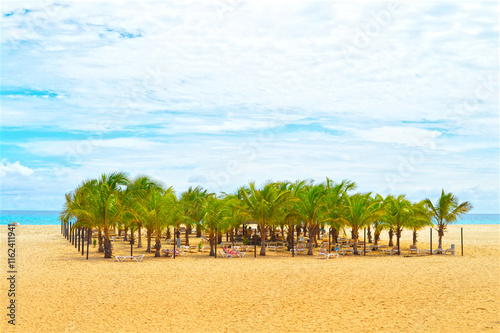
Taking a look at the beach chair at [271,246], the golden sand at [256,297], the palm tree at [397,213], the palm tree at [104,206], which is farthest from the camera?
the beach chair at [271,246]

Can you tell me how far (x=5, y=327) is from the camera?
9227 mm

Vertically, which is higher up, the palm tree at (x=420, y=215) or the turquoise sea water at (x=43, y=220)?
the palm tree at (x=420, y=215)

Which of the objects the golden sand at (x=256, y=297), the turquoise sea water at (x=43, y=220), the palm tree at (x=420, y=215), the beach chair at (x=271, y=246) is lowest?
the turquoise sea water at (x=43, y=220)

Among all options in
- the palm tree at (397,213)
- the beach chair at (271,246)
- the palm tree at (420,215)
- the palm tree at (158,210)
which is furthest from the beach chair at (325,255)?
the palm tree at (158,210)

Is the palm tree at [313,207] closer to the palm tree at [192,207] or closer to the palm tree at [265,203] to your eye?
the palm tree at [265,203]

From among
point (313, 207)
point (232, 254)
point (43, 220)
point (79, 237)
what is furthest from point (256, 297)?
point (43, 220)

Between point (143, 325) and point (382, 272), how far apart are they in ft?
31.1

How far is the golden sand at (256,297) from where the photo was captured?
941 cm

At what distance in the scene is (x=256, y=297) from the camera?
1178cm

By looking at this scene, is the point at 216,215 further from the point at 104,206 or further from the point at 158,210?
the point at 104,206

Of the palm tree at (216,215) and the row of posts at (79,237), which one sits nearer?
the palm tree at (216,215)

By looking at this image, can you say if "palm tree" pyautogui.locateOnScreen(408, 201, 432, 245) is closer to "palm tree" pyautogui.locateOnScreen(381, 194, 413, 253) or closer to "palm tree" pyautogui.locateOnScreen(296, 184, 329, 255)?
"palm tree" pyautogui.locateOnScreen(381, 194, 413, 253)

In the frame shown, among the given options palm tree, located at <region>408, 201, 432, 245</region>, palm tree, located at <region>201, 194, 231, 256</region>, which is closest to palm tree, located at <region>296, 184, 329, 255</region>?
palm tree, located at <region>201, 194, 231, 256</region>

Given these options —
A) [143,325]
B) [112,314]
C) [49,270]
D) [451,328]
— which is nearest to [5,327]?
[112,314]
